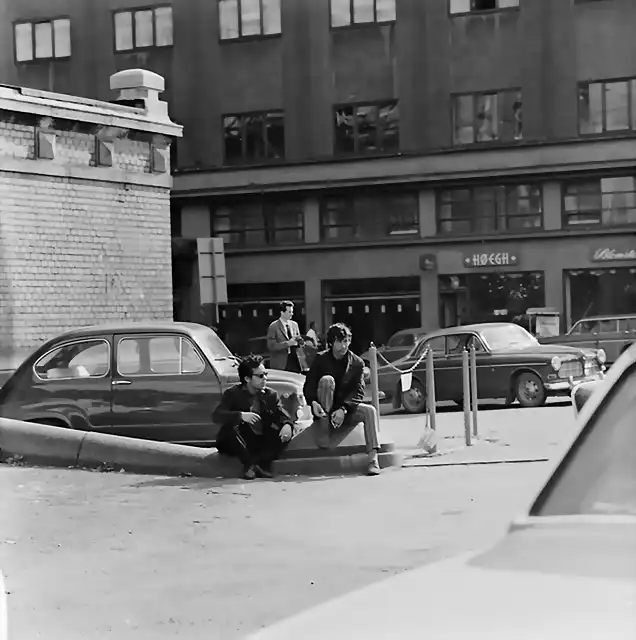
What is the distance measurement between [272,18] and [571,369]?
22.0m

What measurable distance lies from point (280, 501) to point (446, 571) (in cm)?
787

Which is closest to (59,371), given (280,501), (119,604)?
(280,501)

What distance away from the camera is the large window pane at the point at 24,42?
41.1 meters

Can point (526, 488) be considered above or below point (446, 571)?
below

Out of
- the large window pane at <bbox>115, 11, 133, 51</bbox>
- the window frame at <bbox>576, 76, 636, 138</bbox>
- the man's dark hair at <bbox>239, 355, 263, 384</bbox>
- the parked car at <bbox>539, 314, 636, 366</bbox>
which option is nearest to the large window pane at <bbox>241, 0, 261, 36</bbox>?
the large window pane at <bbox>115, 11, 133, 51</bbox>

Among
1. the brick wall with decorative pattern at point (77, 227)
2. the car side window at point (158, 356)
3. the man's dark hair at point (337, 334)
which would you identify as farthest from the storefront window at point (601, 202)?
the man's dark hair at point (337, 334)

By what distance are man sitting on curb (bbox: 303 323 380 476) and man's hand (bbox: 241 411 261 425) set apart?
1.78ft

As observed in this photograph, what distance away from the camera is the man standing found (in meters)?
17.8

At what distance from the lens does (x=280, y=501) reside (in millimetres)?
10453

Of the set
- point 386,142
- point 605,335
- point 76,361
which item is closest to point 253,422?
point 76,361

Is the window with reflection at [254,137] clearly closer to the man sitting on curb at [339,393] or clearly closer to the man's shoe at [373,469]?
the man sitting on curb at [339,393]

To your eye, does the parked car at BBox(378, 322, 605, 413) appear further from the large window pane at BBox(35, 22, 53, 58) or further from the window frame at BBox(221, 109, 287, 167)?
the large window pane at BBox(35, 22, 53, 58)

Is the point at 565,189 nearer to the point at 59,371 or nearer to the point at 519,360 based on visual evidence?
the point at 519,360

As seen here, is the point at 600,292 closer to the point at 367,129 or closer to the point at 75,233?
the point at 367,129
